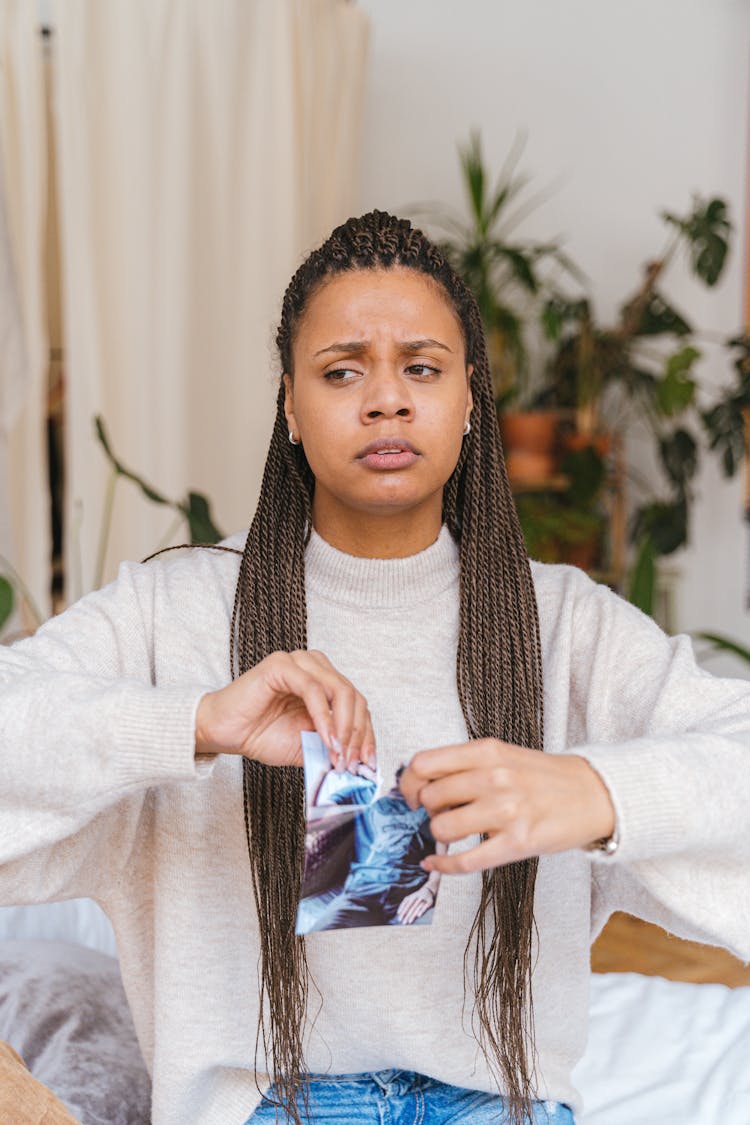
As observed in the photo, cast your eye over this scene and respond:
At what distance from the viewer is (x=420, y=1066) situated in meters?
1.15

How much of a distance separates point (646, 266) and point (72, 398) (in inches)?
74.4

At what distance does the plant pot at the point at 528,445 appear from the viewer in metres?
3.47

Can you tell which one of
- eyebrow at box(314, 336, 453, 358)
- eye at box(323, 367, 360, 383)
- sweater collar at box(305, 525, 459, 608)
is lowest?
sweater collar at box(305, 525, 459, 608)

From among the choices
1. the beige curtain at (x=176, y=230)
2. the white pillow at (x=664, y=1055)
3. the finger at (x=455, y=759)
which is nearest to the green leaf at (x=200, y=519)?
the beige curtain at (x=176, y=230)

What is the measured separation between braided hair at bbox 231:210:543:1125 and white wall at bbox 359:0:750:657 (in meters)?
2.75

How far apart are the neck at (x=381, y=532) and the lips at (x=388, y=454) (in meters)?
0.11

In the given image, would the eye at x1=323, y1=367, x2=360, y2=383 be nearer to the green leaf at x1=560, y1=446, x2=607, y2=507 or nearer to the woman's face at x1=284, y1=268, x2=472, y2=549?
the woman's face at x1=284, y1=268, x2=472, y2=549

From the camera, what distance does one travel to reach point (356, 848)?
34.8 inches

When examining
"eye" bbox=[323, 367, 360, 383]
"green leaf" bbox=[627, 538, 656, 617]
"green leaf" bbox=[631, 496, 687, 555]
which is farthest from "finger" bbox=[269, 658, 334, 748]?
"green leaf" bbox=[631, 496, 687, 555]

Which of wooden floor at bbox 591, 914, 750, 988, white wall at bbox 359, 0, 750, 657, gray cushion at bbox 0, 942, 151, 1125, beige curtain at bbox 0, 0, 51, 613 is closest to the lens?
gray cushion at bbox 0, 942, 151, 1125

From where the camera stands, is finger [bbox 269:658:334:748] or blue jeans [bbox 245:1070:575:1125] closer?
finger [bbox 269:658:334:748]

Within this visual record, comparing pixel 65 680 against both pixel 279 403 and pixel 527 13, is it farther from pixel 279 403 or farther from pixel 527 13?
pixel 527 13

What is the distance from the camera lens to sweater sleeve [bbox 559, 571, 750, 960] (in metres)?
0.87

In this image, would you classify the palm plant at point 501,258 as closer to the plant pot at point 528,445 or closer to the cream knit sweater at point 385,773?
the plant pot at point 528,445
